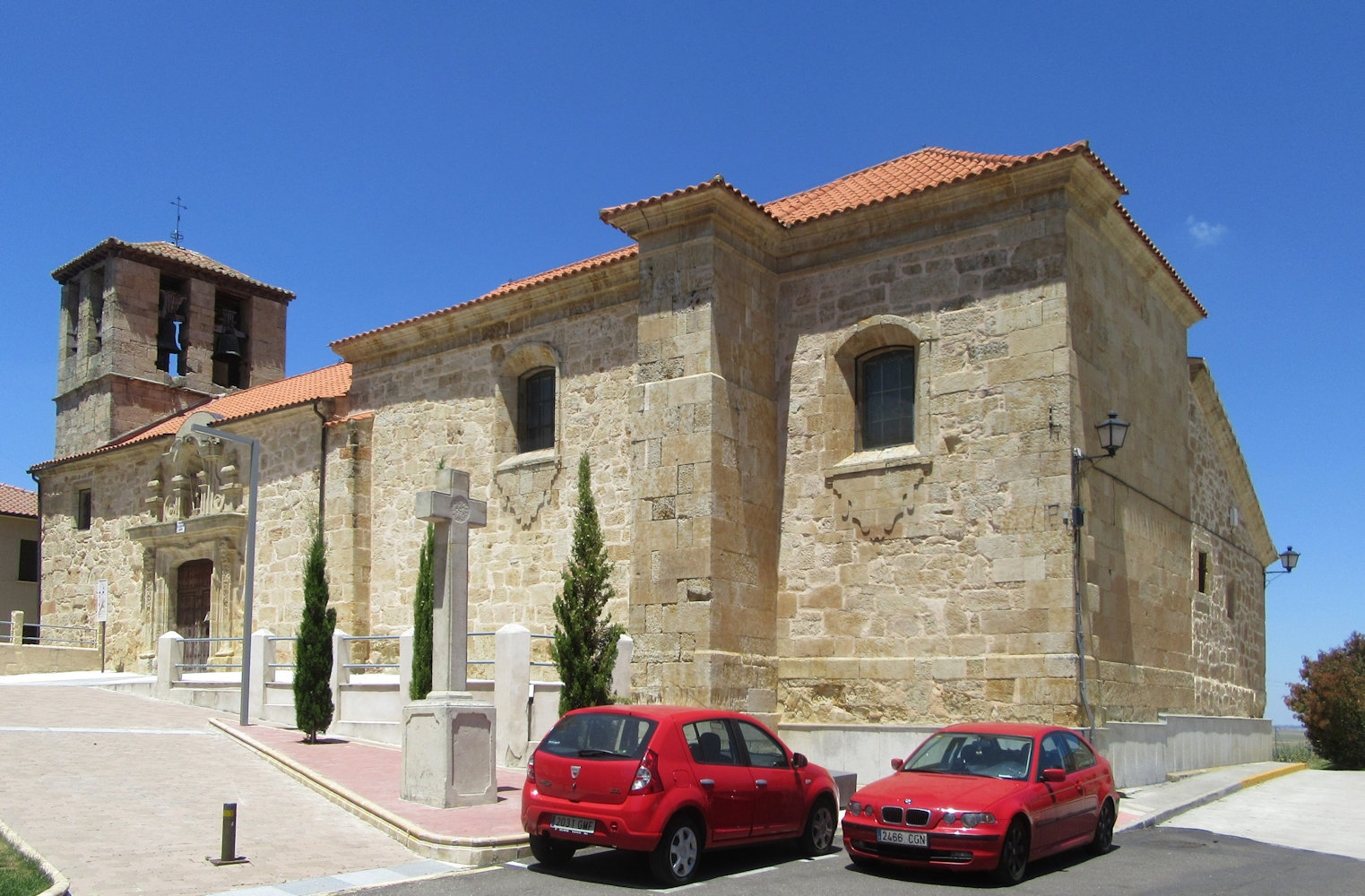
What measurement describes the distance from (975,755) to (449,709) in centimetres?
480

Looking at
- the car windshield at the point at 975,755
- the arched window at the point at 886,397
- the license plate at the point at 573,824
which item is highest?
the arched window at the point at 886,397

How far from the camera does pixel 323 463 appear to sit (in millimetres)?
20750

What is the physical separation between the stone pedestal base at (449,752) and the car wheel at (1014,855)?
4.90 meters

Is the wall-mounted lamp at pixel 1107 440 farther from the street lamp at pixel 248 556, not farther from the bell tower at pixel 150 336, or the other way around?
the bell tower at pixel 150 336

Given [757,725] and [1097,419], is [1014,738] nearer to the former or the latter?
[757,725]

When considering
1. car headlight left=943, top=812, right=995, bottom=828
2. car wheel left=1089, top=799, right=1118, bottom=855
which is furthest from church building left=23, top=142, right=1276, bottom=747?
car headlight left=943, top=812, right=995, bottom=828

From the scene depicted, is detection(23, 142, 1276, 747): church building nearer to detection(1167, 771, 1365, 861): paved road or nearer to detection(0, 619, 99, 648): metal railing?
detection(1167, 771, 1365, 861): paved road

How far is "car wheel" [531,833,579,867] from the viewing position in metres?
8.66

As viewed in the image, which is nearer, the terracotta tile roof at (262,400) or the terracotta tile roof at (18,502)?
the terracotta tile roof at (262,400)

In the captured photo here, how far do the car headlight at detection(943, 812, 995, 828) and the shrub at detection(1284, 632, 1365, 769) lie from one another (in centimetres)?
1833

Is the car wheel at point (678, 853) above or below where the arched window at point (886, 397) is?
below

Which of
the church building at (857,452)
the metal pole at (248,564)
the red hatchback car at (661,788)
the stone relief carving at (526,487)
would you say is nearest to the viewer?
the red hatchback car at (661,788)

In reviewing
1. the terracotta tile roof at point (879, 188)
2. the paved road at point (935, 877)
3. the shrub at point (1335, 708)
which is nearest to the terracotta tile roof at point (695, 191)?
the terracotta tile roof at point (879, 188)

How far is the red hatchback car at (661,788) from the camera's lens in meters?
8.14
